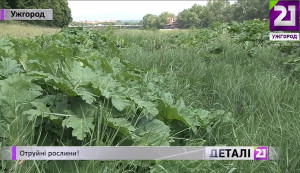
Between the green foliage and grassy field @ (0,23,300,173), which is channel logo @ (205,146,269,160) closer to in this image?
grassy field @ (0,23,300,173)

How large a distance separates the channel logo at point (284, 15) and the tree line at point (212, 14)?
17.7 ft

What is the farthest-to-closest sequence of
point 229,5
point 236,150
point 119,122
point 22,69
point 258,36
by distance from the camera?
point 229,5
point 258,36
point 22,69
point 236,150
point 119,122

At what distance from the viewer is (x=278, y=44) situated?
5.74 m

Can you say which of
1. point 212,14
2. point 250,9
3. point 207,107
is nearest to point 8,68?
point 207,107

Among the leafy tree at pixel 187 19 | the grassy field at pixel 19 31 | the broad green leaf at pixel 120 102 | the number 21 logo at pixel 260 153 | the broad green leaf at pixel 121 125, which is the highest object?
the leafy tree at pixel 187 19

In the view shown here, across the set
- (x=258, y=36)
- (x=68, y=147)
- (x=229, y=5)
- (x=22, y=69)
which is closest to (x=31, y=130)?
(x=68, y=147)

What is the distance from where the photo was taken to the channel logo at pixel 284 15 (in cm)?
537

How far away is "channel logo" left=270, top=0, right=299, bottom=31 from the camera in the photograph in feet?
17.6

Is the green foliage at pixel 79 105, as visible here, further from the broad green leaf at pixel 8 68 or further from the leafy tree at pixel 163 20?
the leafy tree at pixel 163 20

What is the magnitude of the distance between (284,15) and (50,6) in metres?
11.6

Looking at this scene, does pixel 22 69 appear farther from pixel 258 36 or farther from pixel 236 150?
pixel 258 36

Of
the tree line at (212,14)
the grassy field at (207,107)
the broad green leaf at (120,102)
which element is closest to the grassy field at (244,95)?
the grassy field at (207,107)

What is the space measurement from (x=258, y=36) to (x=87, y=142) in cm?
594

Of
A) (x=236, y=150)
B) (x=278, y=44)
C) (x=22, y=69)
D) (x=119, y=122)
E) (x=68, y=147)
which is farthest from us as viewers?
(x=278, y=44)
